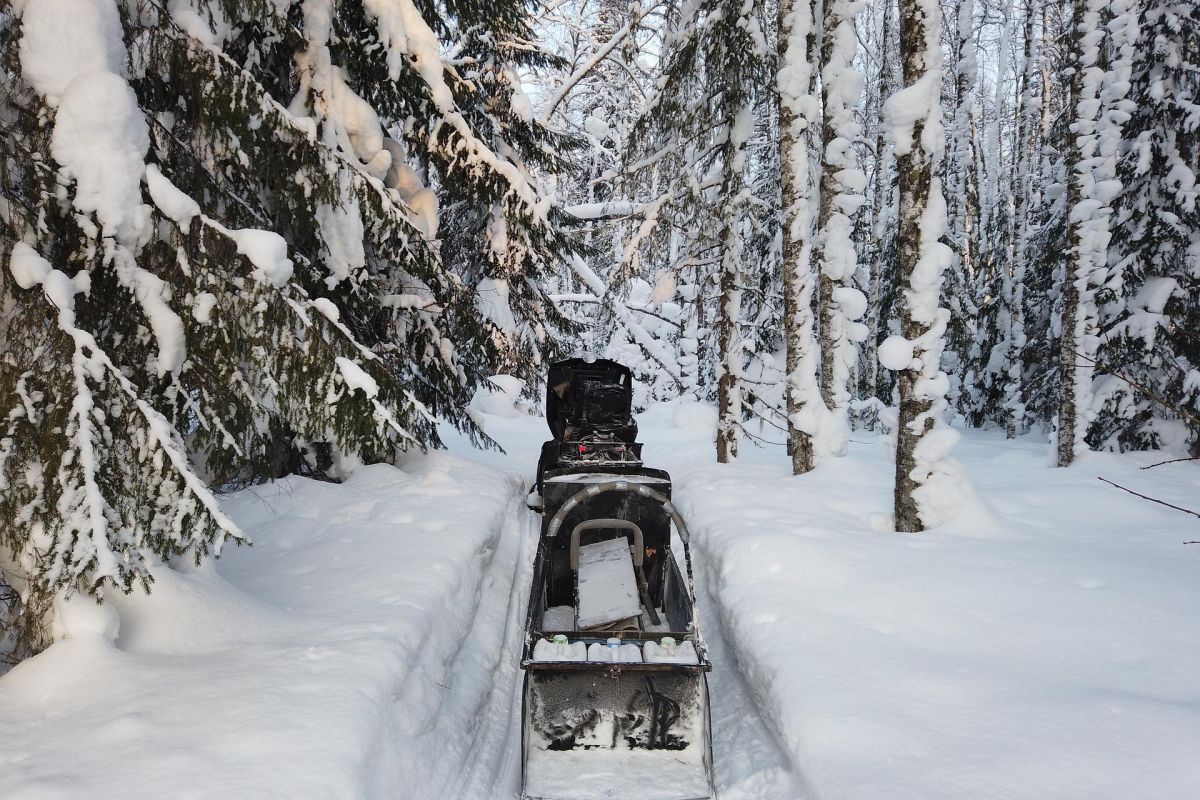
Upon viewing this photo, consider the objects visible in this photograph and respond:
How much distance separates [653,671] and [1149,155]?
42.6ft

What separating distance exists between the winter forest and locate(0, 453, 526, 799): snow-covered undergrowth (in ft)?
0.27

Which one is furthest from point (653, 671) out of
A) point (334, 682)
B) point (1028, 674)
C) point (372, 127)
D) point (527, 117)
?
point (527, 117)

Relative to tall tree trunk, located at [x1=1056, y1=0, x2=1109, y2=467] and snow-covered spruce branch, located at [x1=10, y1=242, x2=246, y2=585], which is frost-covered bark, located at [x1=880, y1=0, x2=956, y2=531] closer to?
tall tree trunk, located at [x1=1056, y1=0, x2=1109, y2=467]

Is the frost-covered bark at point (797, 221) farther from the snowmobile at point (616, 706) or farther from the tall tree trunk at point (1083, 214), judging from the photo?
the snowmobile at point (616, 706)

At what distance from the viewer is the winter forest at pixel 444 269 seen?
3773 millimetres

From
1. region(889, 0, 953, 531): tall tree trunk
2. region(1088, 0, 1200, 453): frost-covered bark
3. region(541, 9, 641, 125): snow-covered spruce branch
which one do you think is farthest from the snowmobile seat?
region(1088, 0, 1200, 453): frost-covered bark

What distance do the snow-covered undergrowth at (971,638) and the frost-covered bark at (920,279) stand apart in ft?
1.70

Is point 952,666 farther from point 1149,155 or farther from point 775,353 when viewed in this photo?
point 775,353

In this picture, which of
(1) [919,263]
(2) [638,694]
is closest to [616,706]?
(2) [638,694]

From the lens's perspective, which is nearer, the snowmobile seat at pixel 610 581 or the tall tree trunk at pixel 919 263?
the snowmobile seat at pixel 610 581

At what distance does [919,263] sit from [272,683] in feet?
21.3

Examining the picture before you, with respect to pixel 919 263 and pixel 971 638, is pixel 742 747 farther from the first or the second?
pixel 919 263

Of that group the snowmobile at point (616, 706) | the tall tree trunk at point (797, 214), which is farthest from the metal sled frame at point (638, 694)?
the tall tree trunk at point (797, 214)

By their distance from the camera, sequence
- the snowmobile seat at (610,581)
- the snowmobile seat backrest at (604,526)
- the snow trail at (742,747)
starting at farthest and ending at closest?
the snowmobile seat backrest at (604,526) → the snowmobile seat at (610,581) → the snow trail at (742,747)
